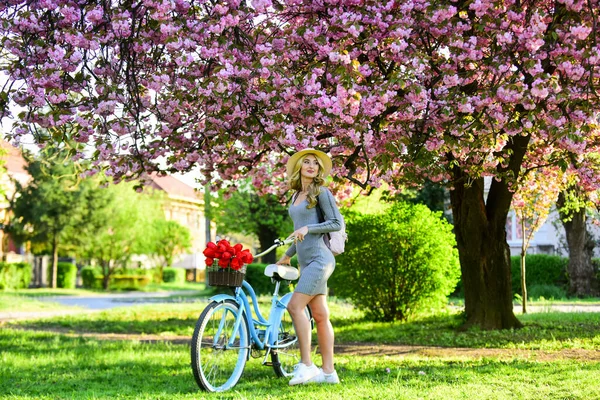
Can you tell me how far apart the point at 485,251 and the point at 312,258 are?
610 centimetres

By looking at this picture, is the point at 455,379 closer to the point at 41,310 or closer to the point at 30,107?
the point at 30,107

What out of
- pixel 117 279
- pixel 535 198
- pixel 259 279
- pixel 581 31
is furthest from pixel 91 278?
pixel 581 31

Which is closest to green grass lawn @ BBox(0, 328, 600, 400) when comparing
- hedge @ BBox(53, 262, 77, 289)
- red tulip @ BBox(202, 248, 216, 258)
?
red tulip @ BBox(202, 248, 216, 258)

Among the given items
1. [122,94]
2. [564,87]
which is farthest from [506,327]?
[122,94]

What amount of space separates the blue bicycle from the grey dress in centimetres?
16

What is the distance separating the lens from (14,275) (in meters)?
32.8

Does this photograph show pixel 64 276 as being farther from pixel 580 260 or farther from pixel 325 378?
pixel 325 378

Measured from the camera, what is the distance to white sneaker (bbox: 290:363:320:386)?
235 inches

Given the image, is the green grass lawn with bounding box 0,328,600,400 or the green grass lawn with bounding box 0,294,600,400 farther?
the green grass lawn with bounding box 0,294,600,400

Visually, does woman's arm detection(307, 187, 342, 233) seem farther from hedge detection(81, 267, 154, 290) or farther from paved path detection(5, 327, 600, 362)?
hedge detection(81, 267, 154, 290)

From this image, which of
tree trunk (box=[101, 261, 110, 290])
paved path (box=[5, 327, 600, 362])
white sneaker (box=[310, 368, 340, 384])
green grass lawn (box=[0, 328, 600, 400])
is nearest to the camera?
green grass lawn (box=[0, 328, 600, 400])

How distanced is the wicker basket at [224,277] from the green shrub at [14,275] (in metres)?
→ 28.7

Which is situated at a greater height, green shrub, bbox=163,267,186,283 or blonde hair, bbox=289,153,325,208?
blonde hair, bbox=289,153,325,208

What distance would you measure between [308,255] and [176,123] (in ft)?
11.5
